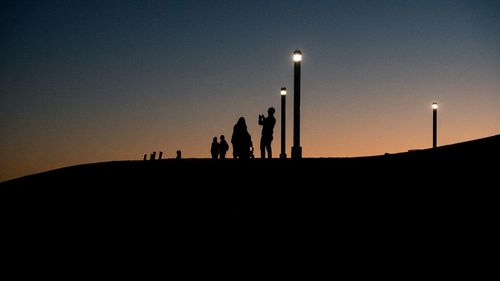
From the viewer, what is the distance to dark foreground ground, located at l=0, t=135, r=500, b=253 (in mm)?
8883

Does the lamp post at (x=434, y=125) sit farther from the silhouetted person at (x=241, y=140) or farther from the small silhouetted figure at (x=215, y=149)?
the silhouetted person at (x=241, y=140)

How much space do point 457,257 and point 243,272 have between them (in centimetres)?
298

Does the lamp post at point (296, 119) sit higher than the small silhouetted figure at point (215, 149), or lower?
higher

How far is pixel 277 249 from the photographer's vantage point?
910 centimetres

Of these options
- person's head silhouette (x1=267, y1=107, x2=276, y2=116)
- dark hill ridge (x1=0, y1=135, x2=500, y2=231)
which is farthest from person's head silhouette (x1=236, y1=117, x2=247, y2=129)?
dark hill ridge (x1=0, y1=135, x2=500, y2=231)

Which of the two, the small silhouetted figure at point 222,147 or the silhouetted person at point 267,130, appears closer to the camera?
the silhouetted person at point 267,130

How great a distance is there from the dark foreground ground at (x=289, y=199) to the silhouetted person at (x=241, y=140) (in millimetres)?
2670

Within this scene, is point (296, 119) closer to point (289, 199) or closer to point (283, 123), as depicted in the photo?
point (283, 123)

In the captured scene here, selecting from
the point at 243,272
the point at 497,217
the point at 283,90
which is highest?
the point at 283,90

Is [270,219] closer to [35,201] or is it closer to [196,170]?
[196,170]

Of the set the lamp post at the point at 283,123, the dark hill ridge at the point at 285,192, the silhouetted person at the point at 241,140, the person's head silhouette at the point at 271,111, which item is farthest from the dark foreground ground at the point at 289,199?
the lamp post at the point at 283,123

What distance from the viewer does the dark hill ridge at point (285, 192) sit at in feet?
30.0

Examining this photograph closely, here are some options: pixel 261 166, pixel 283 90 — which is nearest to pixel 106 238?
pixel 261 166

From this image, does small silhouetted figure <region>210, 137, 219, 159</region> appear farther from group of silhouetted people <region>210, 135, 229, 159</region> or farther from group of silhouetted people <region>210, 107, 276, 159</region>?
group of silhouetted people <region>210, 107, 276, 159</region>
